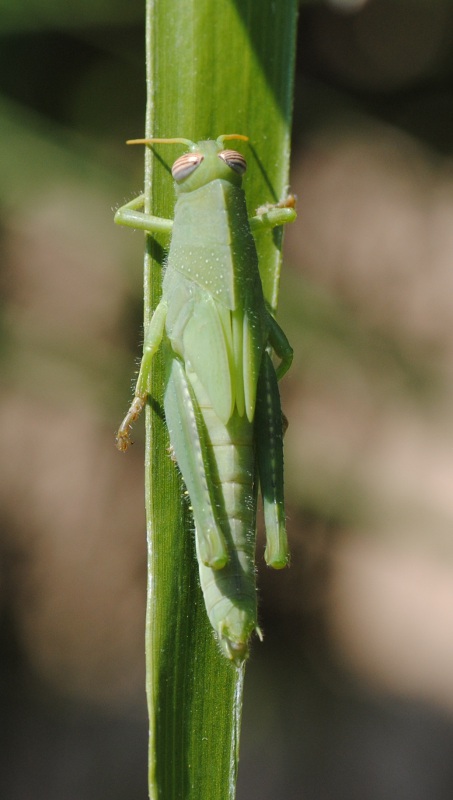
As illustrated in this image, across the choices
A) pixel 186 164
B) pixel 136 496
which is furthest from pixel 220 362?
pixel 136 496

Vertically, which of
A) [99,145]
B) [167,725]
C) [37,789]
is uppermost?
[99,145]

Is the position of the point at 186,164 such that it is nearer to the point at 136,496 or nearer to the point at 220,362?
the point at 220,362

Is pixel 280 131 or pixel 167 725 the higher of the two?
pixel 280 131

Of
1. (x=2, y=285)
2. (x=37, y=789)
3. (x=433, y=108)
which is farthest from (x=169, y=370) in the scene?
(x=433, y=108)

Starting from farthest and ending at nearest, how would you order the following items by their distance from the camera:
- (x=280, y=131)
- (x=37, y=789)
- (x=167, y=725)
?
(x=37, y=789), (x=280, y=131), (x=167, y=725)

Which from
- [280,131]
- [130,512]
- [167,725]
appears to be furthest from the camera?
[130,512]

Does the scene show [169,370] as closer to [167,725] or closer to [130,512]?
[167,725]

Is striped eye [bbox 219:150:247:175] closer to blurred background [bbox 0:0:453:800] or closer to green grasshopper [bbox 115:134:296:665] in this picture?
green grasshopper [bbox 115:134:296:665]
